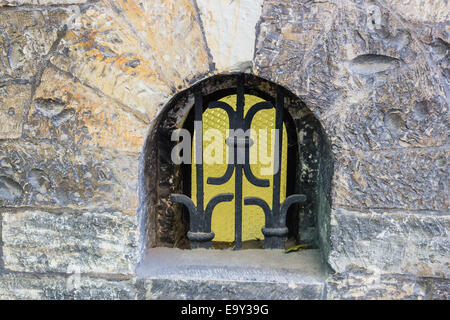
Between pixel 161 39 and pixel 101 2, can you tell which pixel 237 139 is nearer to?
pixel 161 39

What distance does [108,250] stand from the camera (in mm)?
1536

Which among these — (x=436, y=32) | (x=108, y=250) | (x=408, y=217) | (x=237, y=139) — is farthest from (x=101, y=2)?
(x=408, y=217)

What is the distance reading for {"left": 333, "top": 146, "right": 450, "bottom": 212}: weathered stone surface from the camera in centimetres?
143

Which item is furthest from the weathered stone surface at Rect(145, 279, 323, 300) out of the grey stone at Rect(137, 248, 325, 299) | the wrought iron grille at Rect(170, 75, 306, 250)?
the wrought iron grille at Rect(170, 75, 306, 250)

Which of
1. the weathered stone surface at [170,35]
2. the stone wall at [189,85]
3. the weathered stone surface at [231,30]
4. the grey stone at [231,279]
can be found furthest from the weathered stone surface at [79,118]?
the grey stone at [231,279]

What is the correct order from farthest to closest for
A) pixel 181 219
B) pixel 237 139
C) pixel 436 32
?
pixel 181 219 < pixel 237 139 < pixel 436 32

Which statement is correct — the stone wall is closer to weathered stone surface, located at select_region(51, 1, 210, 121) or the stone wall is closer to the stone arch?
weathered stone surface, located at select_region(51, 1, 210, 121)

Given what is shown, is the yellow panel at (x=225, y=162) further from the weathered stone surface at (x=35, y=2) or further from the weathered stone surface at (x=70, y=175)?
the weathered stone surface at (x=35, y=2)

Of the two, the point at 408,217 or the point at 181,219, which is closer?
the point at 408,217

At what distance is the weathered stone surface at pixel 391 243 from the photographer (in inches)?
57.6

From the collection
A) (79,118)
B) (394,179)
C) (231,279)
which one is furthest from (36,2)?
(394,179)

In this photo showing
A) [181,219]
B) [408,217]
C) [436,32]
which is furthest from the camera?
[181,219]

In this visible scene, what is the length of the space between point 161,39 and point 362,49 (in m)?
0.69

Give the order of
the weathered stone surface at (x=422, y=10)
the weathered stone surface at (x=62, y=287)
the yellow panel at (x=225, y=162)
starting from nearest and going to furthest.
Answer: the weathered stone surface at (x=422, y=10), the weathered stone surface at (x=62, y=287), the yellow panel at (x=225, y=162)
